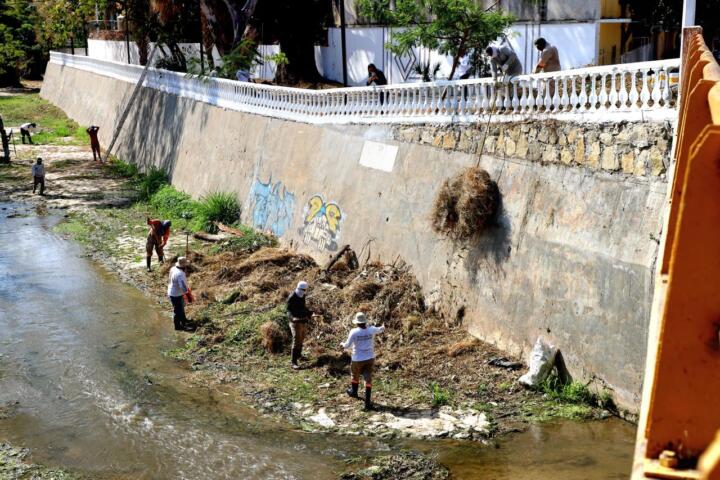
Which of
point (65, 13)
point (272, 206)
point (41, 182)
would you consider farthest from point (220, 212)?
point (65, 13)

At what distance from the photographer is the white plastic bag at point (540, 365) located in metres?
11.0

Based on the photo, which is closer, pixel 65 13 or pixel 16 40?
pixel 65 13

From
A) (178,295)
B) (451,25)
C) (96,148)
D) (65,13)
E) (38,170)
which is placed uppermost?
(65,13)

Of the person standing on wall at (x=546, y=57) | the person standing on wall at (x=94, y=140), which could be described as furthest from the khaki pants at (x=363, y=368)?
the person standing on wall at (x=94, y=140)

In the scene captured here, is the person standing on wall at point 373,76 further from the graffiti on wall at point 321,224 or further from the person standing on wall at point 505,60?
the person standing on wall at point 505,60

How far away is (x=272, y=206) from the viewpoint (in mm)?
19094

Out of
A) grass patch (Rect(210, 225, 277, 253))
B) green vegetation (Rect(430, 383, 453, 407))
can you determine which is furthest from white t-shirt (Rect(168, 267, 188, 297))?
green vegetation (Rect(430, 383, 453, 407))

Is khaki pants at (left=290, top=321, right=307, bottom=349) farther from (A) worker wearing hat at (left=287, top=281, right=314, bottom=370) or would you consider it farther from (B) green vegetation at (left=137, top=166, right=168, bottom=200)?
(B) green vegetation at (left=137, top=166, right=168, bottom=200)

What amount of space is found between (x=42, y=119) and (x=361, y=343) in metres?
35.5

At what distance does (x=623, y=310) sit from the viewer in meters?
10.2

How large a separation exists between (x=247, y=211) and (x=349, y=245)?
201 inches

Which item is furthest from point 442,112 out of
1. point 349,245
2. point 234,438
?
point 234,438

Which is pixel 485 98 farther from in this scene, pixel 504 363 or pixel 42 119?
pixel 42 119

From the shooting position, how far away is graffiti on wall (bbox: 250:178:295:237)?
726 inches
